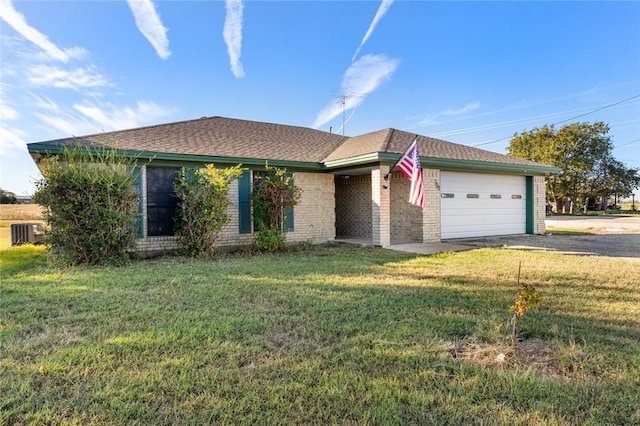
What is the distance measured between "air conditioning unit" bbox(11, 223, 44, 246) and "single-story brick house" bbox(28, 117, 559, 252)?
605 centimetres

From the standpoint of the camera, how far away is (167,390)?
2629 millimetres

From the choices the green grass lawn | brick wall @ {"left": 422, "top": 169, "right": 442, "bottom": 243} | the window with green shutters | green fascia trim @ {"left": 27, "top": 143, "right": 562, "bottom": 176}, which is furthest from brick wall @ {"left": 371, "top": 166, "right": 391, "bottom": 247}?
the green grass lawn

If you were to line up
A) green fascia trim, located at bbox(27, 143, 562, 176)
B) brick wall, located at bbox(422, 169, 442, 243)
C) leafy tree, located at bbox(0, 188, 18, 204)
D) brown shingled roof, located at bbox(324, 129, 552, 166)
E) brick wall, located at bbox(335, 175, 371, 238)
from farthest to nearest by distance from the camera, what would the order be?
leafy tree, located at bbox(0, 188, 18, 204) → brick wall, located at bbox(335, 175, 371, 238) → brick wall, located at bbox(422, 169, 442, 243) → brown shingled roof, located at bbox(324, 129, 552, 166) → green fascia trim, located at bbox(27, 143, 562, 176)

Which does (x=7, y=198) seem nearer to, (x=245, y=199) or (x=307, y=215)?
(x=245, y=199)

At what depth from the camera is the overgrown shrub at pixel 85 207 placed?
24.6 feet

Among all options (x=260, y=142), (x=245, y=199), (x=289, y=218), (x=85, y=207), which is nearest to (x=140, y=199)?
(x=85, y=207)

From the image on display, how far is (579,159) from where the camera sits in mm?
35625

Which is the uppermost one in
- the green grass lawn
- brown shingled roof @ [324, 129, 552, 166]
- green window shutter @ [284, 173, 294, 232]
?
brown shingled roof @ [324, 129, 552, 166]

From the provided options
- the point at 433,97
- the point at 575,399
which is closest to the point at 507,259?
the point at 575,399

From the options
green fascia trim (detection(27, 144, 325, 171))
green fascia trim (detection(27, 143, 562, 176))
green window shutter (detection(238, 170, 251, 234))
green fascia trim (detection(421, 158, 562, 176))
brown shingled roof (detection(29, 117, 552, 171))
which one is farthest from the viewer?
green fascia trim (detection(421, 158, 562, 176))

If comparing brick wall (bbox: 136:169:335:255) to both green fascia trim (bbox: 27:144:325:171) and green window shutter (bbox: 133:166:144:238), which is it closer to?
green fascia trim (bbox: 27:144:325:171)

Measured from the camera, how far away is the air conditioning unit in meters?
12.6

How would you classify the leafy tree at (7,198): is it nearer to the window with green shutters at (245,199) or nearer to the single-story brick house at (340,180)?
the single-story brick house at (340,180)

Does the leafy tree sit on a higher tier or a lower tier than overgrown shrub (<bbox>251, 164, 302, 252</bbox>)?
higher
